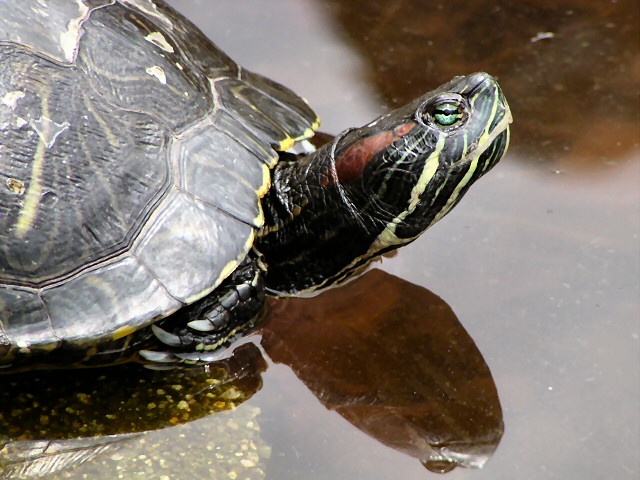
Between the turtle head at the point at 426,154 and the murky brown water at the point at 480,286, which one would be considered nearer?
the murky brown water at the point at 480,286

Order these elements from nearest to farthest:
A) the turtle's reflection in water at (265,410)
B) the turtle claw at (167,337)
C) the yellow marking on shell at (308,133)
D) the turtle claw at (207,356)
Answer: the turtle's reflection in water at (265,410) < the turtle claw at (167,337) < the turtle claw at (207,356) < the yellow marking on shell at (308,133)

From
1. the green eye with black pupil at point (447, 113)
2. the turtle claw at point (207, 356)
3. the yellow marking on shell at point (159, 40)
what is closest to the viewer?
the green eye with black pupil at point (447, 113)

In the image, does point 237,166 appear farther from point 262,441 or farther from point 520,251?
point 520,251

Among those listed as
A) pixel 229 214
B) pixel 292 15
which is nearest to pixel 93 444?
pixel 229 214

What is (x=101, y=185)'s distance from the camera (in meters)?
4.00

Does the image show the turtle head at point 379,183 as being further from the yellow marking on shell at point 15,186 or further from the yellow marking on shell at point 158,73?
the yellow marking on shell at point 15,186

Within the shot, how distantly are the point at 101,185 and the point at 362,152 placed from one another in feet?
4.34

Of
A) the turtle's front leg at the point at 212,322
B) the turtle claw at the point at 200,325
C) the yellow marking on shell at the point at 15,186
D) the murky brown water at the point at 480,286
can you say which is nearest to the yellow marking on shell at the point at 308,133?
the murky brown water at the point at 480,286

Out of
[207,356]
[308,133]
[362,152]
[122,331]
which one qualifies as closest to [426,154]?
[362,152]

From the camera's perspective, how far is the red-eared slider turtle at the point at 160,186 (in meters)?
3.89

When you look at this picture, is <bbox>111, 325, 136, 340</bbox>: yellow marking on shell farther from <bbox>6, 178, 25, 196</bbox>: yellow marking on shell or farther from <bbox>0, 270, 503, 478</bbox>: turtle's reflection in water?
<bbox>6, 178, 25, 196</bbox>: yellow marking on shell

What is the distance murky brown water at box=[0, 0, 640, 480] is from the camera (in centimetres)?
391

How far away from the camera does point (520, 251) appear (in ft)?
15.8

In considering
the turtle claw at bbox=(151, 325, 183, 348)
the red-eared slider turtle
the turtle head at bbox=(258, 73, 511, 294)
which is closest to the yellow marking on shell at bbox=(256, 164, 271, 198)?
the red-eared slider turtle
